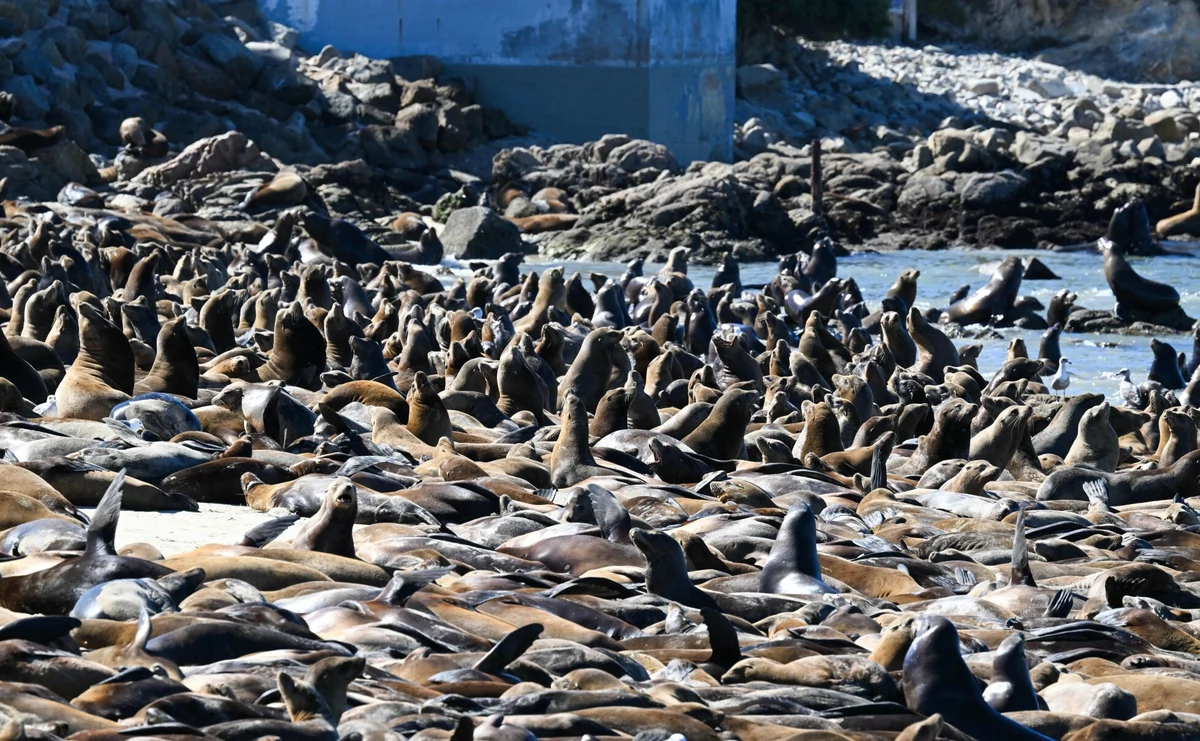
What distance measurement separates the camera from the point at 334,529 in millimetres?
5180

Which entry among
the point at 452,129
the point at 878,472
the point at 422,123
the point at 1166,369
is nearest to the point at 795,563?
the point at 878,472

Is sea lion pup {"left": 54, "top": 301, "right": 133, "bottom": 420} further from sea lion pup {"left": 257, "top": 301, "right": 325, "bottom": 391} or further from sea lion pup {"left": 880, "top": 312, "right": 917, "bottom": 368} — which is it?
sea lion pup {"left": 880, "top": 312, "right": 917, "bottom": 368}

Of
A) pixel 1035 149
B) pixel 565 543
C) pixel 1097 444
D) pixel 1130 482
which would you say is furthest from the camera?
pixel 1035 149

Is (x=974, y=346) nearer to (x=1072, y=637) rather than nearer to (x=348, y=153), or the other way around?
(x=1072, y=637)

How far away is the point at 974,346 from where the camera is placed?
49.8ft

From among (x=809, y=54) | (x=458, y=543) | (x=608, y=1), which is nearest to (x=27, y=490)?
(x=458, y=543)

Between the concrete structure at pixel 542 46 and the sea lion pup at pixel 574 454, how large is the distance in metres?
31.5

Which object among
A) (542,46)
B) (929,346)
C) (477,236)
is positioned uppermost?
(542,46)

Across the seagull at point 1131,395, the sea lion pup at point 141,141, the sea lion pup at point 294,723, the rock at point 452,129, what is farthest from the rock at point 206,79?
the sea lion pup at point 294,723

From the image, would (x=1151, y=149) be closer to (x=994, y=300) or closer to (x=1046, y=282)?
(x=1046, y=282)

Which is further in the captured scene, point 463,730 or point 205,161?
point 205,161

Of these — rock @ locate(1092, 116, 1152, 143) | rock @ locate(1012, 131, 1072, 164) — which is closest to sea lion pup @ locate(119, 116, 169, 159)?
rock @ locate(1012, 131, 1072, 164)

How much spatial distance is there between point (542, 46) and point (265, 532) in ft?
112

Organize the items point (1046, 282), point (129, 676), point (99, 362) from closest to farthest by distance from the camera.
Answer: point (129, 676) < point (99, 362) < point (1046, 282)
